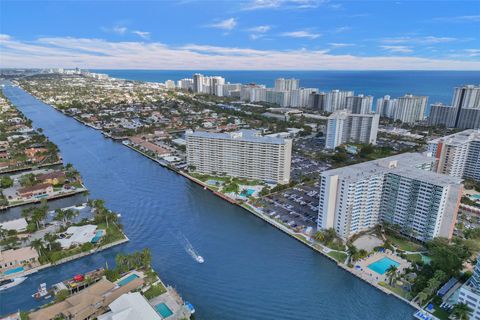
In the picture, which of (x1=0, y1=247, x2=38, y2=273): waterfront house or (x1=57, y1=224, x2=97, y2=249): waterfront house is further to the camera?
(x1=57, y1=224, x2=97, y2=249): waterfront house

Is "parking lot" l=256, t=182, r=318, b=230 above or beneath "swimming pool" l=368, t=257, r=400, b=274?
above

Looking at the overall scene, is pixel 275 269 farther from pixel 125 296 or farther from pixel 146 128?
pixel 146 128

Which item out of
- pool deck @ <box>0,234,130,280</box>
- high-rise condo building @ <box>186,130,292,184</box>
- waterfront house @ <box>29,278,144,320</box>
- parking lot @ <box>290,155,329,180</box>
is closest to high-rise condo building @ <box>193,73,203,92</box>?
parking lot @ <box>290,155,329,180</box>

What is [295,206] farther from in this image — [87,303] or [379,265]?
[87,303]

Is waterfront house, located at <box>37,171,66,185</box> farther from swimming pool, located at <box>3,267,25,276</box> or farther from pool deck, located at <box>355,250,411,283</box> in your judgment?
pool deck, located at <box>355,250,411,283</box>

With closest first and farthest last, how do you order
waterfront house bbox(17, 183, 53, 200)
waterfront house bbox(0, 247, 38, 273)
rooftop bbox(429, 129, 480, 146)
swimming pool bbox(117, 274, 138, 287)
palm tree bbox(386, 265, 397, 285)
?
swimming pool bbox(117, 274, 138, 287), palm tree bbox(386, 265, 397, 285), waterfront house bbox(0, 247, 38, 273), waterfront house bbox(17, 183, 53, 200), rooftop bbox(429, 129, 480, 146)

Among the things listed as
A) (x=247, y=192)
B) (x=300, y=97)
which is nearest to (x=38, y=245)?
(x=247, y=192)
